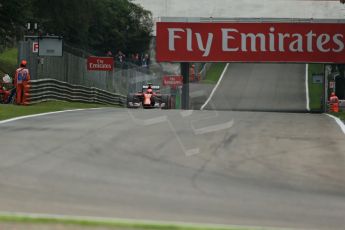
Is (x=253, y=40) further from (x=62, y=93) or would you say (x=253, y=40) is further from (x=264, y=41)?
(x=62, y=93)

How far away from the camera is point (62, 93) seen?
31188 mm

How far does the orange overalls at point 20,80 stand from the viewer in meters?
24.0

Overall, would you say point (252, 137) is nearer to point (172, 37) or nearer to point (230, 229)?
point (230, 229)

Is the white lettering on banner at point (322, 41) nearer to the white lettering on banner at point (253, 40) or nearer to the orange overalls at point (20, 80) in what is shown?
the white lettering on banner at point (253, 40)

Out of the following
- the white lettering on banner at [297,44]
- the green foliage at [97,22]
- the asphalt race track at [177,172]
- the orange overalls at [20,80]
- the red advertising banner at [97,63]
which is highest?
the green foliage at [97,22]

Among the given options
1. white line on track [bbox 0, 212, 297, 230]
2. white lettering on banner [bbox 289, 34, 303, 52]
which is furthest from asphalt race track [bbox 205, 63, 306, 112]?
white line on track [bbox 0, 212, 297, 230]

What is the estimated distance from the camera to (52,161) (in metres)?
10.5

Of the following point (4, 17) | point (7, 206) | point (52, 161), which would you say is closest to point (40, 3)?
point (4, 17)

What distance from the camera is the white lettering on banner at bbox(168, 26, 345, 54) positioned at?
42.5 meters

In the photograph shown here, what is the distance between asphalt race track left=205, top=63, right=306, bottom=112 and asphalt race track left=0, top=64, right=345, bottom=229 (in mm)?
35290

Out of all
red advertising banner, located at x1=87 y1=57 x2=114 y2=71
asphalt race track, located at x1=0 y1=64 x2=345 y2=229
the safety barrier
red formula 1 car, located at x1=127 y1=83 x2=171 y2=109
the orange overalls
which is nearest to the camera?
asphalt race track, located at x1=0 y1=64 x2=345 y2=229

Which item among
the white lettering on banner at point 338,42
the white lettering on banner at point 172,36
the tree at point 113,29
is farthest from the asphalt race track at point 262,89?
the tree at point 113,29

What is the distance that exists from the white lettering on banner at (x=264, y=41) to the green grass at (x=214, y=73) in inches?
1103

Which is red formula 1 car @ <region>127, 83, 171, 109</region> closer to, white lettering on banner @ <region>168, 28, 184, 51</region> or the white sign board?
the white sign board
